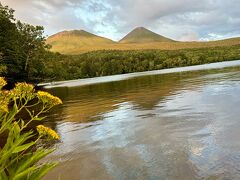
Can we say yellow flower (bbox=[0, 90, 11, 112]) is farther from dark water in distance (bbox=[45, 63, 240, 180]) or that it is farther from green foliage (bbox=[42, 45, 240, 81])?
green foliage (bbox=[42, 45, 240, 81])

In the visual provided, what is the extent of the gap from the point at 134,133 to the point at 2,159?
1060 cm

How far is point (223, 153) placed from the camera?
9547 mm

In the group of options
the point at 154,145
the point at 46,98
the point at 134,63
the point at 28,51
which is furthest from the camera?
the point at 134,63

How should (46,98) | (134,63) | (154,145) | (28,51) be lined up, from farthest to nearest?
(134,63) → (28,51) → (154,145) → (46,98)

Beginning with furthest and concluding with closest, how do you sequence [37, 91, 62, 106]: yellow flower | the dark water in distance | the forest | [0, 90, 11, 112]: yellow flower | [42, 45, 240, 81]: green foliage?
[42, 45, 240, 81]: green foliage
the forest
the dark water in distance
[37, 91, 62, 106]: yellow flower
[0, 90, 11, 112]: yellow flower

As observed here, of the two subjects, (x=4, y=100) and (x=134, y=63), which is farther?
(x=134, y=63)

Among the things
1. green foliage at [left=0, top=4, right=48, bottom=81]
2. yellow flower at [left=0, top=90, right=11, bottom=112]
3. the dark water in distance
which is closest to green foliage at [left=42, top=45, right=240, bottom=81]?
green foliage at [left=0, top=4, right=48, bottom=81]

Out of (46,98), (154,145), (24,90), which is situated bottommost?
(154,145)

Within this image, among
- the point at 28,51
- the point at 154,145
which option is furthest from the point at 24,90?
the point at 28,51

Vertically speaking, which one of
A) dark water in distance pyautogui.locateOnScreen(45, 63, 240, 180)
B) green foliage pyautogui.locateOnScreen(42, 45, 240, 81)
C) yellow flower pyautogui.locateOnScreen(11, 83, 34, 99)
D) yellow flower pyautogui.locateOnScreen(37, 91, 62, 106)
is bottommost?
green foliage pyautogui.locateOnScreen(42, 45, 240, 81)

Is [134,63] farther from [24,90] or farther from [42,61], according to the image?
[24,90]

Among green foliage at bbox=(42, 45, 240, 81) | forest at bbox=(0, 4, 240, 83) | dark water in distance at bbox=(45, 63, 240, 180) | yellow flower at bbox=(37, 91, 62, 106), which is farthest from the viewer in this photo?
green foliage at bbox=(42, 45, 240, 81)

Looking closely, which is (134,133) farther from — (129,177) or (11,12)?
(11,12)

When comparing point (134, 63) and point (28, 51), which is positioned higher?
point (28, 51)
